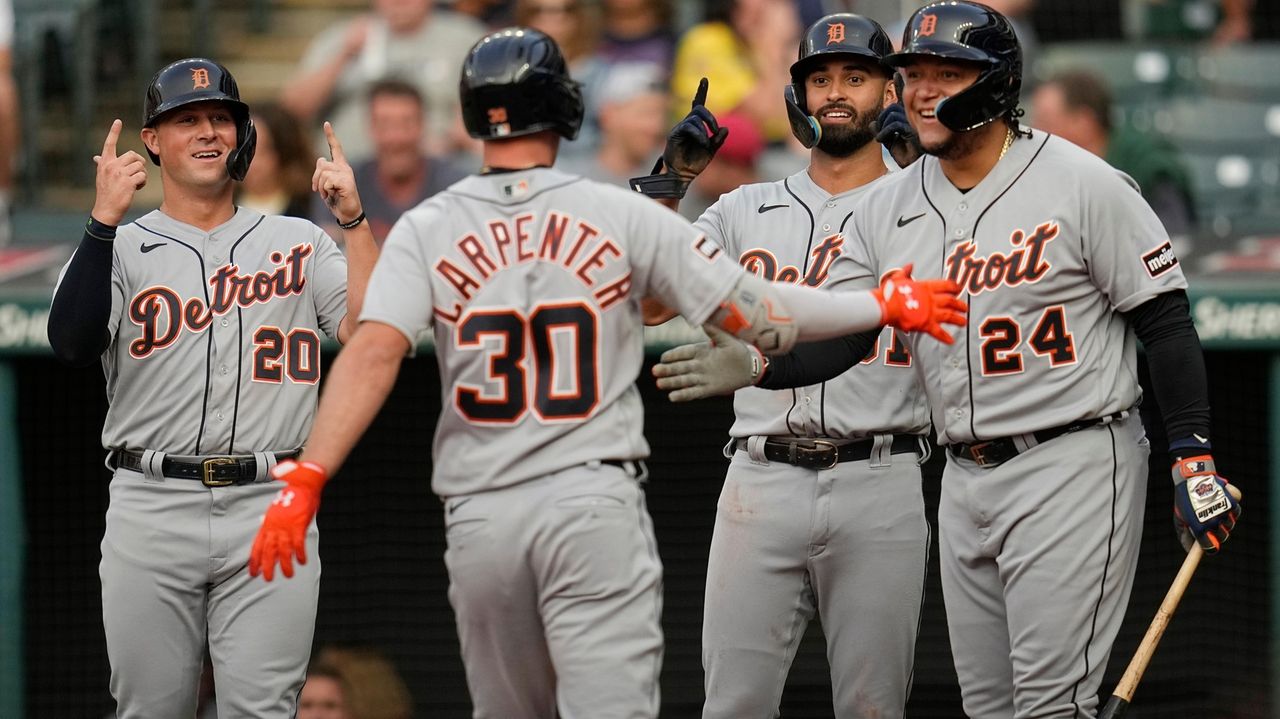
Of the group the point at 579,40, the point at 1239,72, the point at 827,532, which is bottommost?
the point at 827,532

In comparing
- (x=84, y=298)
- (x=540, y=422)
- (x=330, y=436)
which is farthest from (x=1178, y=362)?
(x=84, y=298)

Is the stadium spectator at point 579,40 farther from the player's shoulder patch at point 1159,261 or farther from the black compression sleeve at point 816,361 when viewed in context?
the player's shoulder patch at point 1159,261

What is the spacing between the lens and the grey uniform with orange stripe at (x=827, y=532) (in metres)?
3.97

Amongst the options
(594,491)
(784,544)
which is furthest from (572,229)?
(784,544)

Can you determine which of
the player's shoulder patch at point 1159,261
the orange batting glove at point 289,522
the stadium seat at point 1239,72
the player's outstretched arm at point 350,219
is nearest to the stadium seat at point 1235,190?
the stadium seat at point 1239,72

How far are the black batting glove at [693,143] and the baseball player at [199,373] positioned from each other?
0.75m

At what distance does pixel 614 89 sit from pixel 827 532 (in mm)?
3292

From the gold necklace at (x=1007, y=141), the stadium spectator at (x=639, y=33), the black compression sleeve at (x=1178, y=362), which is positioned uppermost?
the stadium spectator at (x=639, y=33)

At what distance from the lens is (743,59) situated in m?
7.06

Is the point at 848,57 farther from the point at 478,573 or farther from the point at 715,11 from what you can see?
the point at 715,11

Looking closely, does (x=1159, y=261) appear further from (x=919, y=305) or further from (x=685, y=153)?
(x=685, y=153)

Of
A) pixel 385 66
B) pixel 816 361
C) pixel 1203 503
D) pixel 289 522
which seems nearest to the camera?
pixel 289 522

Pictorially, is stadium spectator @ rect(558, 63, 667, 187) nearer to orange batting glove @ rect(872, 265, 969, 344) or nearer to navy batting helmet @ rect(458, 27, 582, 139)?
orange batting glove @ rect(872, 265, 969, 344)

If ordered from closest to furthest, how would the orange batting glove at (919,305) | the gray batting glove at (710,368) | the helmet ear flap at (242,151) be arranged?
the orange batting glove at (919,305)
the gray batting glove at (710,368)
the helmet ear flap at (242,151)
